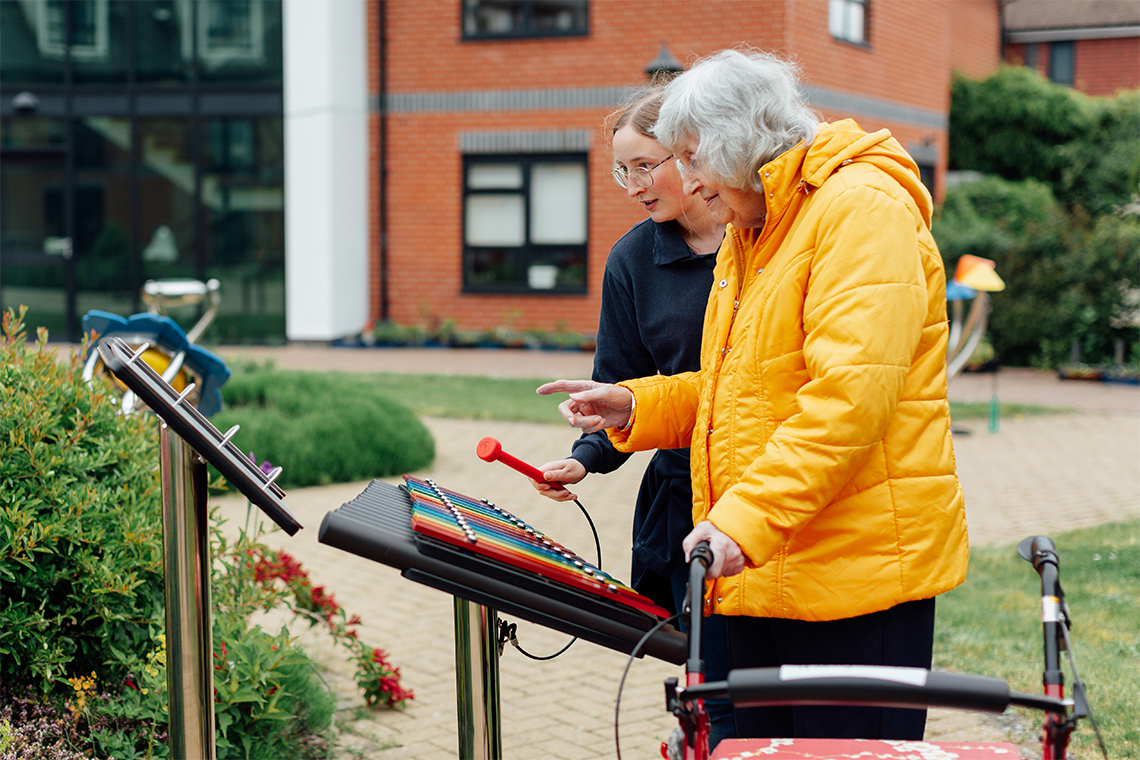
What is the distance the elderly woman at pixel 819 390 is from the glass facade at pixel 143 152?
1576cm

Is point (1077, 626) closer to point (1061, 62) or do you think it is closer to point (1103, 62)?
point (1061, 62)

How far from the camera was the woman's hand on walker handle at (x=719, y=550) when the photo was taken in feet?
6.17

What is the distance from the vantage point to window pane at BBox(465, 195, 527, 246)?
1728 cm

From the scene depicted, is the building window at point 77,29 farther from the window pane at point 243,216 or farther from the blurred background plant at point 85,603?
the blurred background plant at point 85,603

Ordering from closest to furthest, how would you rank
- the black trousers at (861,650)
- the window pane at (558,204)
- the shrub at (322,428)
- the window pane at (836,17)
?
1. the black trousers at (861,650)
2. the shrub at (322,428)
3. the window pane at (836,17)
4. the window pane at (558,204)

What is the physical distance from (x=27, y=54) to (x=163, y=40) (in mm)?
2075

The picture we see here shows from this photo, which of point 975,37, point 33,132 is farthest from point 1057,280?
point 33,132

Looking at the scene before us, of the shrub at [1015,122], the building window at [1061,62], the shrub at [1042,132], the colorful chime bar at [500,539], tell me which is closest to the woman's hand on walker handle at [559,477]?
the colorful chime bar at [500,539]

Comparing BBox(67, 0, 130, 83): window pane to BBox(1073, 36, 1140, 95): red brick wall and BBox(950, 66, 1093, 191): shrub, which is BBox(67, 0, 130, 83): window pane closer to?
BBox(950, 66, 1093, 191): shrub

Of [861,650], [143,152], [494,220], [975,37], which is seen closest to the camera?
[861,650]

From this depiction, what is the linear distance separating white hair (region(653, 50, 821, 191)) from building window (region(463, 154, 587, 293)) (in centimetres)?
1473

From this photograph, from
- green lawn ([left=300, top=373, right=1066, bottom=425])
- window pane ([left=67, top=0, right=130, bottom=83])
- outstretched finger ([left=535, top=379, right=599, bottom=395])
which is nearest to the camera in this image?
outstretched finger ([left=535, top=379, right=599, bottom=395])

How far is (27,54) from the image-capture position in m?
17.2

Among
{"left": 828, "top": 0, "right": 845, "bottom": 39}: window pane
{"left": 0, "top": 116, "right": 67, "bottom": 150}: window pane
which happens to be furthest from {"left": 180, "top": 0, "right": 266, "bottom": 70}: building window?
{"left": 828, "top": 0, "right": 845, "bottom": 39}: window pane
